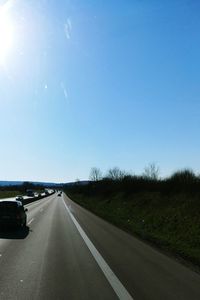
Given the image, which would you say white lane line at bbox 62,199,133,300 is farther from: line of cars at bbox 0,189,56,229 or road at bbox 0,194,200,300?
line of cars at bbox 0,189,56,229

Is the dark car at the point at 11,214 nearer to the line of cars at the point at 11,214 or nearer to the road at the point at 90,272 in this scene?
the line of cars at the point at 11,214

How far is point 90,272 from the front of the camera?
1131cm

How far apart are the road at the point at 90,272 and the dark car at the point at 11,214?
213 inches

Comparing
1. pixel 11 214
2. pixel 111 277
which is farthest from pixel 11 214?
pixel 111 277

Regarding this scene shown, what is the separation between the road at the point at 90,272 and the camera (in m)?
8.74

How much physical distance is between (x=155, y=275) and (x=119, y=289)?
193cm

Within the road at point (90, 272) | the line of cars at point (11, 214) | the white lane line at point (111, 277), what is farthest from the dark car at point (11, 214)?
the white lane line at point (111, 277)

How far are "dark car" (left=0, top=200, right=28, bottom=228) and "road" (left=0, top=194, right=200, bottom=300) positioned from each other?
542 cm

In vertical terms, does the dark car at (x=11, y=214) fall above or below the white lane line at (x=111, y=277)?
above

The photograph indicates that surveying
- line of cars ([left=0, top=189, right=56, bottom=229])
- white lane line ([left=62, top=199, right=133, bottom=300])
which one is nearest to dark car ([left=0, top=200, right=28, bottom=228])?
line of cars ([left=0, top=189, right=56, bottom=229])

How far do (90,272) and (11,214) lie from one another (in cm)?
1314

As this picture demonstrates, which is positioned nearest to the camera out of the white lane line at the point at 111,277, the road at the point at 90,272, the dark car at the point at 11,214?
the white lane line at the point at 111,277

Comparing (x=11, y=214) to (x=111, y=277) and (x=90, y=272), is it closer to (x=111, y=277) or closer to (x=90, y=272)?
(x=90, y=272)

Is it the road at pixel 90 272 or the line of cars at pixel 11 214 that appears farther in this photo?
the line of cars at pixel 11 214
